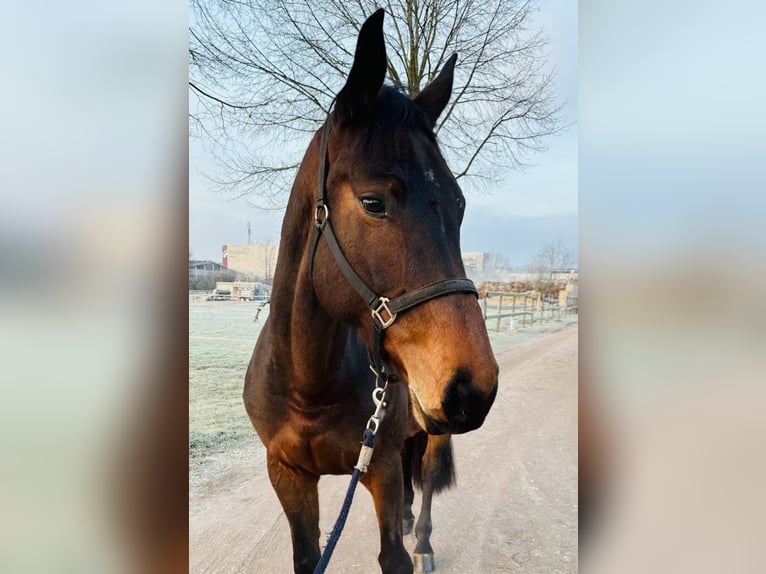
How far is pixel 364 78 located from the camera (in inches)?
46.1

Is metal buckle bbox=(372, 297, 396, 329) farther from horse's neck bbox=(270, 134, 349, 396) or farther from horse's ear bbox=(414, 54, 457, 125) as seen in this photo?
horse's ear bbox=(414, 54, 457, 125)

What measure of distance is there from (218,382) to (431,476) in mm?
1445

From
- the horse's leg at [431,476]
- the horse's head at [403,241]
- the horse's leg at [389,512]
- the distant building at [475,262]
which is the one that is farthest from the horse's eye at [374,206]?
the horse's leg at [431,476]

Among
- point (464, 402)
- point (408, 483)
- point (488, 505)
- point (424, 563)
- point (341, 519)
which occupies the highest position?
point (464, 402)

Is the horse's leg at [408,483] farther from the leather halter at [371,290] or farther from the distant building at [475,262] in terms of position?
the leather halter at [371,290]

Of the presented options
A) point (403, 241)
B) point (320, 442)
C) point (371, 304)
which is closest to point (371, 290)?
point (371, 304)

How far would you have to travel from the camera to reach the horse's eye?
110 cm

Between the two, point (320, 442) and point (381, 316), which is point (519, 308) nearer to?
point (320, 442)

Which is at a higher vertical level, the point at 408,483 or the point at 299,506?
the point at 299,506
